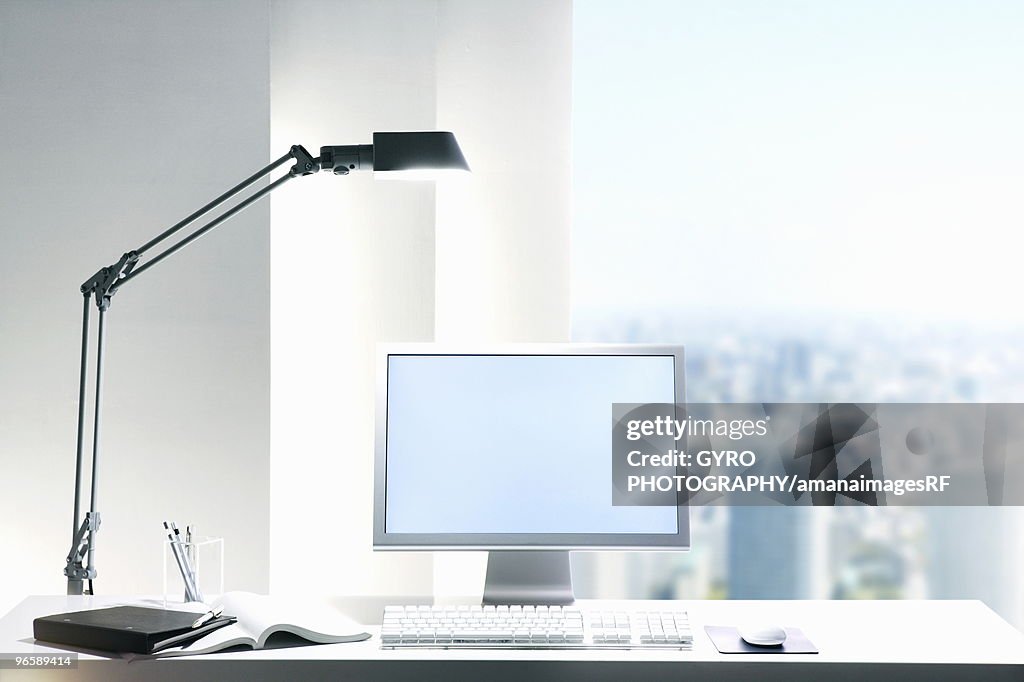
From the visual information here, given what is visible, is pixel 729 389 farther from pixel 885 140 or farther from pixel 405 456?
pixel 405 456

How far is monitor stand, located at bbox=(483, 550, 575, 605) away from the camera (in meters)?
1.43

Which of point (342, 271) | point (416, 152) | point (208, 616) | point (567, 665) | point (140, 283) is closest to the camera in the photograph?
point (567, 665)

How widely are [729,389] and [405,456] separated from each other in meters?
1.09

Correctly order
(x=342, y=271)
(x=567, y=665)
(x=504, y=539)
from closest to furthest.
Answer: (x=567, y=665) < (x=504, y=539) < (x=342, y=271)

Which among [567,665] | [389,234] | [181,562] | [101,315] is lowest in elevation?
[567,665]

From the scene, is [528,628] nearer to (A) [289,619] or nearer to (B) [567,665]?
(B) [567,665]

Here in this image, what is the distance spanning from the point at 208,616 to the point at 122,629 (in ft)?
0.44

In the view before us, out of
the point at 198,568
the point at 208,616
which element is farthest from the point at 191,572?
the point at 208,616

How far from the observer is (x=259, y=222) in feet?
6.91

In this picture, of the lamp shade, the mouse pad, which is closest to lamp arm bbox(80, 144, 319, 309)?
the lamp shade

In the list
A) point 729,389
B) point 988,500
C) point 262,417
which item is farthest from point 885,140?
point 262,417

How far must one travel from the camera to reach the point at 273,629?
1.26 metres

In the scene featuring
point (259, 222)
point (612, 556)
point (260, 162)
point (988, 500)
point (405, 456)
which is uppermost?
point (260, 162)

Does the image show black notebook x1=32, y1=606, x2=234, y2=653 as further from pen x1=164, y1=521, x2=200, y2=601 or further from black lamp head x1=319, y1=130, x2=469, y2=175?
black lamp head x1=319, y1=130, x2=469, y2=175
